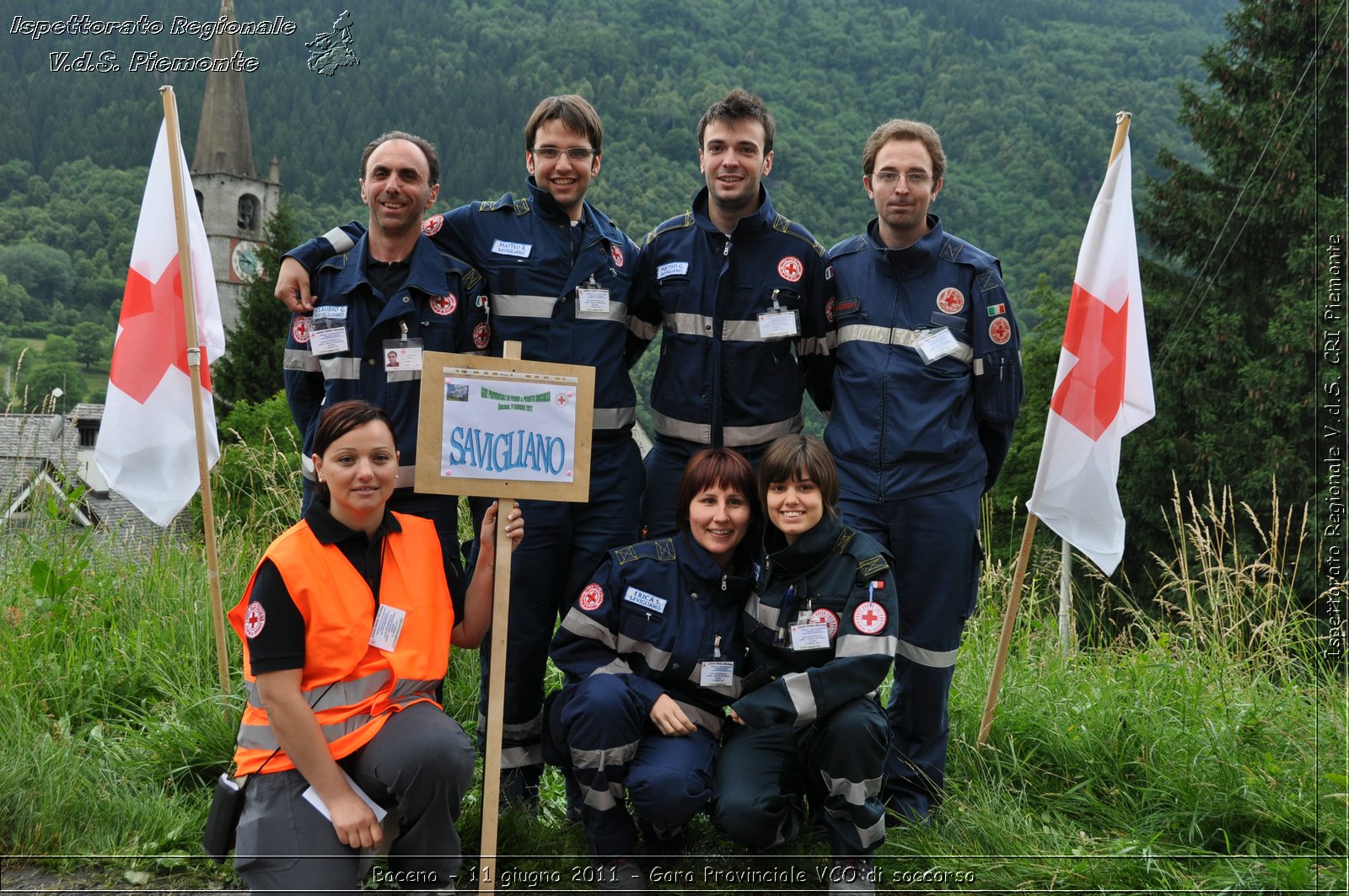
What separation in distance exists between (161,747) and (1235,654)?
5.01 m

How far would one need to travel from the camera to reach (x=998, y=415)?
428 cm

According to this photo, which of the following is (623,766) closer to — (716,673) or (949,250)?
(716,673)

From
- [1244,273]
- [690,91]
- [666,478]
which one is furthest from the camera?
[690,91]

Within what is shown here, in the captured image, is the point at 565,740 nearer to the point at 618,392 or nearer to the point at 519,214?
the point at 618,392

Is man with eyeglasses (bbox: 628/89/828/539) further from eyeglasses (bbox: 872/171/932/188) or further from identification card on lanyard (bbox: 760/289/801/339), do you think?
eyeglasses (bbox: 872/171/932/188)

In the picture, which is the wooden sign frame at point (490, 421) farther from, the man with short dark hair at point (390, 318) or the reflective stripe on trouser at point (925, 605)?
the reflective stripe on trouser at point (925, 605)

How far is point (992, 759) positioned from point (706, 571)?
1.67 m

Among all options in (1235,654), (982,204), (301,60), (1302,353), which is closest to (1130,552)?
(1302,353)

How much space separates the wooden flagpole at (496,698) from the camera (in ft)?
11.2

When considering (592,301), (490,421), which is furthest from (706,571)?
(592,301)

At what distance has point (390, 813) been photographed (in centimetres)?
335

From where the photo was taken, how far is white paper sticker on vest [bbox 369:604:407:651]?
11.0 ft

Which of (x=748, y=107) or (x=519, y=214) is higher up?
(x=748, y=107)

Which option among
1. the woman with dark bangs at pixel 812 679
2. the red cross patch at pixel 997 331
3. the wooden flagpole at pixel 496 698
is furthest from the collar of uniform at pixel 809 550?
the red cross patch at pixel 997 331
